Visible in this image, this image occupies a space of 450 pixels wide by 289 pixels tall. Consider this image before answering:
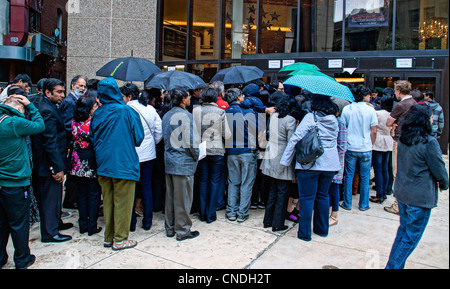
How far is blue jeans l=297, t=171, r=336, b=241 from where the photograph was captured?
16.1 ft

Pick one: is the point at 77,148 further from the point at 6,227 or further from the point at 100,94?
the point at 6,227

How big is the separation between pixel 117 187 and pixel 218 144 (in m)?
1.65

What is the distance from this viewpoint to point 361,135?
6.30m

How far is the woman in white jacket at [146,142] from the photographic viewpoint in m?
5.26

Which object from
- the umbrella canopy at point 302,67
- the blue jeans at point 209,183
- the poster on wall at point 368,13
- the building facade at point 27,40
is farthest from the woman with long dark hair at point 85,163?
the building facade at point 27,40

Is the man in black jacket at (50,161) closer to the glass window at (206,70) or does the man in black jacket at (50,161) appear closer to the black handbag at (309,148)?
the black handbag at (309,148)

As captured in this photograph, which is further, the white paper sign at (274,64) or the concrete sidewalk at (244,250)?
the white paper sign at (274,64)

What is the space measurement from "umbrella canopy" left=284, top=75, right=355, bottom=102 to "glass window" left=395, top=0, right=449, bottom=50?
7.68 meters

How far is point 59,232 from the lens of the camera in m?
5.23

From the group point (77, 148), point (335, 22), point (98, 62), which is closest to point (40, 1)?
point (98, 62)

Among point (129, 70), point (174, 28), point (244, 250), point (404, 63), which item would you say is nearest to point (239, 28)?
point (174, 28)

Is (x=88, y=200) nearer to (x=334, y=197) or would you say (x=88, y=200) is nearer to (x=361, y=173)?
(x=334, y=197)

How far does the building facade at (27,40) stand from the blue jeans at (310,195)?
20.4 m

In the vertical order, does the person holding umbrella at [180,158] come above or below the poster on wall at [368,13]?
below
